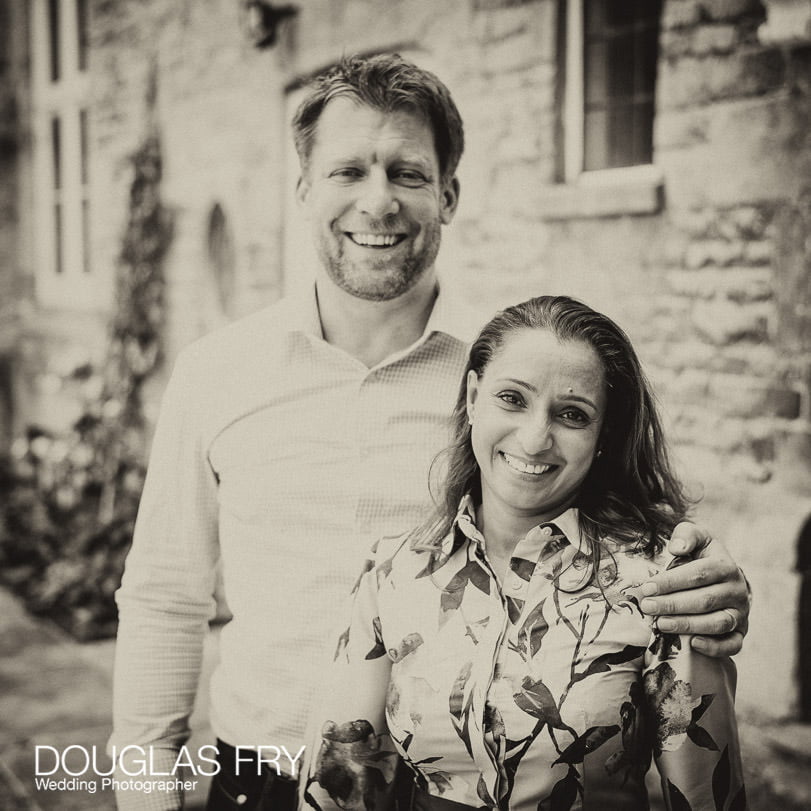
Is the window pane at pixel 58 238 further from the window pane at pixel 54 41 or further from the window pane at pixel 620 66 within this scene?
the window pane at pixel 620 66

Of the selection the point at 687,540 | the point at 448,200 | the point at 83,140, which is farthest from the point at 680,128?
the point at 83,140

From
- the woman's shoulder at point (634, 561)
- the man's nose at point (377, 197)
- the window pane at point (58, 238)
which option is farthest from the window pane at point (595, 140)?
the window pane at point (58, 238)

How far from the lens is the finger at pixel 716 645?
49.7 inches

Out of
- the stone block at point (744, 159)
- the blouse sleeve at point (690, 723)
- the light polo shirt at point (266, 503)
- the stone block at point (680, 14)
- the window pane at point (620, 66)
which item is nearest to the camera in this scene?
the blouse sleeve at point (690, 723)

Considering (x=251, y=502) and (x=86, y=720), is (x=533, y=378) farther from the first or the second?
(x=86, y=720)

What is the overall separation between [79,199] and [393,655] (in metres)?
5.41

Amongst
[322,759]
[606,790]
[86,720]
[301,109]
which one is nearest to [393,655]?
[322,759]

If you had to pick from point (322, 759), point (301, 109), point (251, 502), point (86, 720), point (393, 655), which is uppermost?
point (301, 109)

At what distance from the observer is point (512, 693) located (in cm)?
132

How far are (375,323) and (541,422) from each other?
0.61 metres

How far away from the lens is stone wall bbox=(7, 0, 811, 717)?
245 cm

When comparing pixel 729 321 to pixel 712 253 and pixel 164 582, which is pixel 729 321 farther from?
pixel 164 582

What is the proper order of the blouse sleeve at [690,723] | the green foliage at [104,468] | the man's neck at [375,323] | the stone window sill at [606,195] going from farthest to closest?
1. the green foliage at [104,468]
2. the stone window sill at [606,195]
3. the man's neck at [375,323]
4. the blouse sleeve at [690,723]

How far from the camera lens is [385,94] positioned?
183 cm
